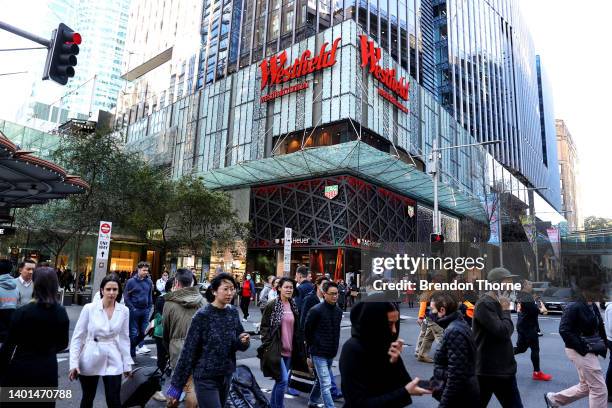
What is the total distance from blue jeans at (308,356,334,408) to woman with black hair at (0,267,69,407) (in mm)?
2959

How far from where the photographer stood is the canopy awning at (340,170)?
1048 inches

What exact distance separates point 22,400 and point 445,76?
2329 inches

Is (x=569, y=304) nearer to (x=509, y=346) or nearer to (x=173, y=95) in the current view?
(x=509, y=346)

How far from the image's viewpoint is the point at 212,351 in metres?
3.86

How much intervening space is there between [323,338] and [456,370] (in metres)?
2.45

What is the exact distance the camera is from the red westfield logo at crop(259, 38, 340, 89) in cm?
3109

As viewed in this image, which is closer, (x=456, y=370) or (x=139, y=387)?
(x=456, y=370)

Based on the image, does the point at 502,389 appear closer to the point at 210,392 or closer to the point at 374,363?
the point at 374,363

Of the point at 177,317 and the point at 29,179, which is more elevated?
the point at 29,179

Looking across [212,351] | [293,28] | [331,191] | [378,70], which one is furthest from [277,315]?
[293,28]

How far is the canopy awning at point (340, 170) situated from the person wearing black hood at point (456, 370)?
21.6 meters

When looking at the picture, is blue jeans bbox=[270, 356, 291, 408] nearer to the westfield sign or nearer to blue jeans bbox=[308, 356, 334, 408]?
blue jeans bbox=[308, 356, 334, 408]

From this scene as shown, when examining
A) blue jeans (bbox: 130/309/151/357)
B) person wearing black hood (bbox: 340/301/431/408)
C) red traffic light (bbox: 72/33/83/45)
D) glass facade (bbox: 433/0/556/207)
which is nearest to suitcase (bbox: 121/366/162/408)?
blue jeans (bbox: 130/309/151/357)

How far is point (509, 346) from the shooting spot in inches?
178
